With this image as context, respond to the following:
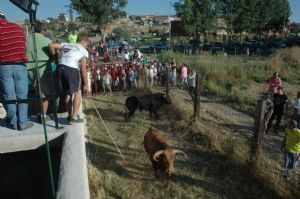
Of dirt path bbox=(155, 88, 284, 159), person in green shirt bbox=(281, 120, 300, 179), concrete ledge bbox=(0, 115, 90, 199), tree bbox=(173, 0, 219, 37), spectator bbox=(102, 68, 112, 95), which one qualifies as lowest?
dirt path bbox=(155, 88, 284, 159)

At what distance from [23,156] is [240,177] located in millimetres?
4447

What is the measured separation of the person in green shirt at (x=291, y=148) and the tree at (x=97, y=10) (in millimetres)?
33041

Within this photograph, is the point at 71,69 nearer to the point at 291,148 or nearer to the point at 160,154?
the point at 160,154

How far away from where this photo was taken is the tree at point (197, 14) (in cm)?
4012

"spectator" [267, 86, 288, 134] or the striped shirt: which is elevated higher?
the striped shirt

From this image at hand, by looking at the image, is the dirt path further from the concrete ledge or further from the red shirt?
the concrete ledge

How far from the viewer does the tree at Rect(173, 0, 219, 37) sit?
4012cm

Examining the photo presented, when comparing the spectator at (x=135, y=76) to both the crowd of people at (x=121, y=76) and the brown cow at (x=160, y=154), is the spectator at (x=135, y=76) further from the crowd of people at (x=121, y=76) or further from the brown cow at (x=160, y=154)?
the brown cow at (x=160, y=154)

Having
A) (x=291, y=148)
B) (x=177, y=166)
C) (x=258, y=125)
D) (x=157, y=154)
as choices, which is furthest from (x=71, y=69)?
(x=291, y=148)

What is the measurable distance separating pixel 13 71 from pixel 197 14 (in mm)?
38342

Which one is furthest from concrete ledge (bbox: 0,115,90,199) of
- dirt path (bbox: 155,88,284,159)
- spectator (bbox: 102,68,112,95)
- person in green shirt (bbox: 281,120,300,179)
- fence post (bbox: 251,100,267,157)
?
spectator (bbox: 102,68,112,95)

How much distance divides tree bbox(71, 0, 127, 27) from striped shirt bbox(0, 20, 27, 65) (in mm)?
34241

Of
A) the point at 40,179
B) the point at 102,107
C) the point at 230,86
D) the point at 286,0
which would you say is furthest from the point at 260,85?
the point at 286,0

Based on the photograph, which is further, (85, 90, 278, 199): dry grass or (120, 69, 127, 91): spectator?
(120, 69, 127, 91): spectator
